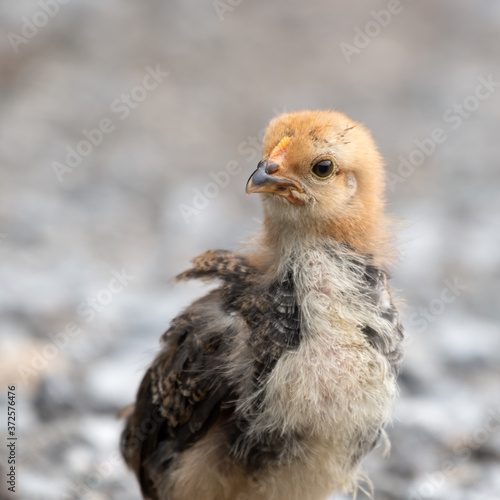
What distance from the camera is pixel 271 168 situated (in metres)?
2.96

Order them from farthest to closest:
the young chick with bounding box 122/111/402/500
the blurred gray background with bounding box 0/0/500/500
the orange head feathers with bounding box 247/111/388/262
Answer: the blurred gray background with bounding box 0/0/500/500, the orange head feathers with bounding box 247/111/388/262, the young chick with bounding box 122/111/402/500

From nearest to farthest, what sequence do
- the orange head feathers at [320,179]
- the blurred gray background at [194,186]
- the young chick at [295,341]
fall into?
1. the young chick at [295,341]
2. the orange head feathers at [320,179]
3. the blurred gray background at [194,186]

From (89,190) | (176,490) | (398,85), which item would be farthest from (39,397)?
(398,85)

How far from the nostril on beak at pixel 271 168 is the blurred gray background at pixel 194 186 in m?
0.83

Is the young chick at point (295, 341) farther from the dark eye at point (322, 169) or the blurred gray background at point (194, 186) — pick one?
the blurred gray background at point (194, 186)

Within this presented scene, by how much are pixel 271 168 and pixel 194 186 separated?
13.7 ft

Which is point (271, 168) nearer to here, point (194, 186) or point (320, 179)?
point (320, 179)

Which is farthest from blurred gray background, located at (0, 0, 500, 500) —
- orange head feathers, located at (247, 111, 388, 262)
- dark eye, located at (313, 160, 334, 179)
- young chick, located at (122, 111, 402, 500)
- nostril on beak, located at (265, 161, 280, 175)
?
nostril on beak, located at (265, 161, 280, 175)

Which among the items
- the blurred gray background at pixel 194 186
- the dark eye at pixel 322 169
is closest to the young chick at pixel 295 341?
the dark eye at pixel 322 169

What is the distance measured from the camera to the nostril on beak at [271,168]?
2.96m

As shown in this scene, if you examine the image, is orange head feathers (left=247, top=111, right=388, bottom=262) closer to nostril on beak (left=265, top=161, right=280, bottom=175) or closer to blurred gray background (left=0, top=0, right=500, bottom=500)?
nostril on beak (left=265, top=161, right=280, bottom=175)

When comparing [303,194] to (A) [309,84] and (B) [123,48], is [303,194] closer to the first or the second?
(A) [309,84]

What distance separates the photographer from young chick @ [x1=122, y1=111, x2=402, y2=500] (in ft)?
9.48

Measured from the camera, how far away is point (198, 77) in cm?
861
